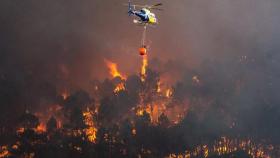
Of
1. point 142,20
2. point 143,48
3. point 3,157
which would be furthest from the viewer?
point 3,157

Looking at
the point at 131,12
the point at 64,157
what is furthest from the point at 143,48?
the point at 64,157

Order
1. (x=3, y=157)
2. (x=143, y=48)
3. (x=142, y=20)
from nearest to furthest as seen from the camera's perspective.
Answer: (x=143, y=48) → (x=142, y=20) → (x=3, y=157)

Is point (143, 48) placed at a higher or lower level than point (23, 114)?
lower

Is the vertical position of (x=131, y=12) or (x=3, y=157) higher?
(x=131, y=12)

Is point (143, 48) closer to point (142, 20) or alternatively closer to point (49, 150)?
point (142, 20)

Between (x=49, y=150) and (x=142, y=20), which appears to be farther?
(x=49, y=150)

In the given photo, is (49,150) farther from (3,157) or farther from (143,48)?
(143,48)

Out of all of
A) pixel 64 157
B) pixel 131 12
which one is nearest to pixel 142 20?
pixel 131 12

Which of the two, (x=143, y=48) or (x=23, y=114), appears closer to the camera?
(x=143, y=48)
